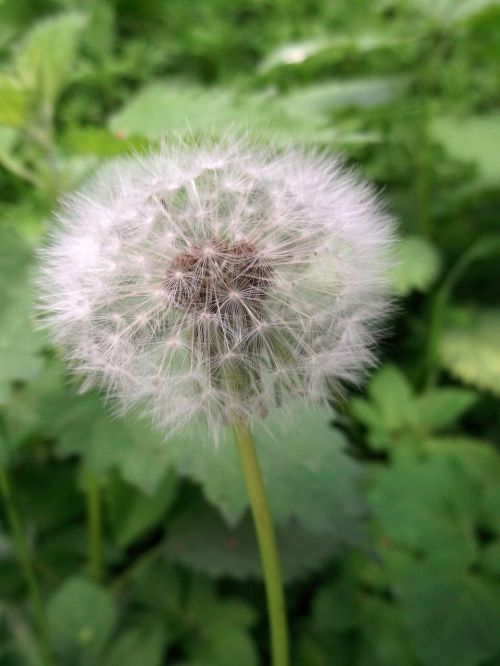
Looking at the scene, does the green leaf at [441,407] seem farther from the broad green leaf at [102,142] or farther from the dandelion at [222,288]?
the broad green leaf at [102,142]

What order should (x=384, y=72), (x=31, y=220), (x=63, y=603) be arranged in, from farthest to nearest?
1. (x=384, y=72)
2. (x=31, y=220)
3. (x=63, y=603)

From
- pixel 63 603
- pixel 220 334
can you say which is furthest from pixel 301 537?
pixel 220 334

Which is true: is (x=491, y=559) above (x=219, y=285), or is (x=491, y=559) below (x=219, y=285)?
below

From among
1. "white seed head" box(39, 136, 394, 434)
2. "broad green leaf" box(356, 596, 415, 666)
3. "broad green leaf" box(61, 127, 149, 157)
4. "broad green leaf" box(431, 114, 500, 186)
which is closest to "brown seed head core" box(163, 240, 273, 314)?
"white seed head" box(39, 136, 394, 434)

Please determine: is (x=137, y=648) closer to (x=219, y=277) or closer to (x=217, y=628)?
(x=217, y=628)

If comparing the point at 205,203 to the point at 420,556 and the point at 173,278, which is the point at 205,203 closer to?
the point at 173,278

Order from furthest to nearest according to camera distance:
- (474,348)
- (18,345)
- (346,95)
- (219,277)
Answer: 1. (346,95)
2. (474,348)
3. (18,345)
4. (219,277)

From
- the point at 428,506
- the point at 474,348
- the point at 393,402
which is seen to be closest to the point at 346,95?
the point at 474,348
